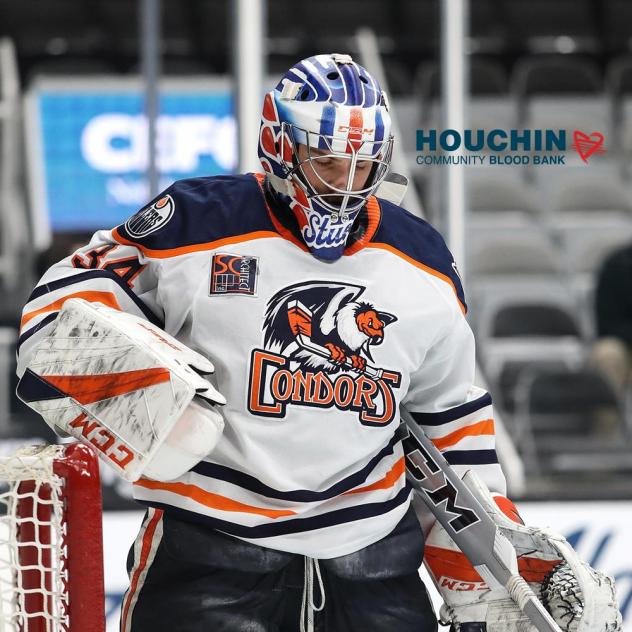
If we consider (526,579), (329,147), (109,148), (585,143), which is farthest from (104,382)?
(109,148)

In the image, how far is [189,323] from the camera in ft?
4.90

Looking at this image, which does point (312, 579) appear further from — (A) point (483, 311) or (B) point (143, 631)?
(A) point (483, 311)

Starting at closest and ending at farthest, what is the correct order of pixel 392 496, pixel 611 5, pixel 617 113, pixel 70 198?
pixel 392 496, pixel 70 198, pixel 617 113, pixel 611 5

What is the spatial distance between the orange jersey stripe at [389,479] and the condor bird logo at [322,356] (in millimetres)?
84

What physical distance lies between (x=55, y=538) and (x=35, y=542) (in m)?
0.04

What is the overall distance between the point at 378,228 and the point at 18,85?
136 inches

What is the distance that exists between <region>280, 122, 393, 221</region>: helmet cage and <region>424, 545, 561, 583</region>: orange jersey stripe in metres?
0.48

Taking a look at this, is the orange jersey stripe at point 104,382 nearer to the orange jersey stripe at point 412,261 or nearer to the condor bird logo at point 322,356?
the condor bird logo at point 322,356

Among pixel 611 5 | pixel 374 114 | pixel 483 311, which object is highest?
pixel 611 5

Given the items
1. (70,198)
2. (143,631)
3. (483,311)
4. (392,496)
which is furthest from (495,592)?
(70,198)

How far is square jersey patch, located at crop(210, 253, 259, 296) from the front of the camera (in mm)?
1463

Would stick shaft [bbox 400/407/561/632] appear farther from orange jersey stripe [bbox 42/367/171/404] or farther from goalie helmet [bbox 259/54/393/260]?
orange jersey stripe [bbox 42/367/171/404]

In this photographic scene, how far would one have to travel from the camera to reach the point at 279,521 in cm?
147

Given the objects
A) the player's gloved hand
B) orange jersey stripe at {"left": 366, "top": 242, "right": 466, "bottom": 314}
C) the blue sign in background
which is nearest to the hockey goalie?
orange jersey stripe at {"left": 366, "top": 242, "right": 466, "bottom": 314}
